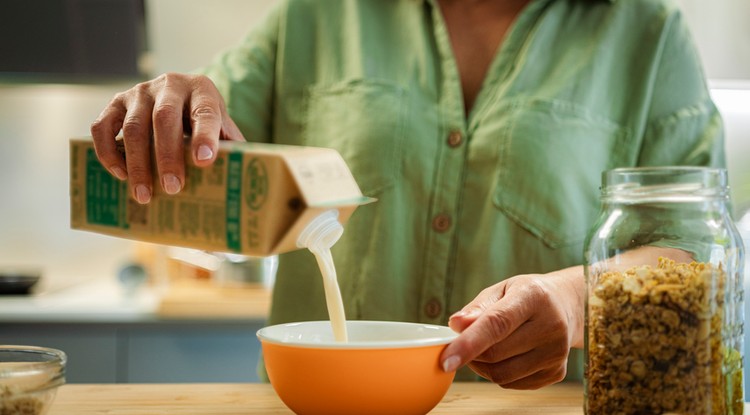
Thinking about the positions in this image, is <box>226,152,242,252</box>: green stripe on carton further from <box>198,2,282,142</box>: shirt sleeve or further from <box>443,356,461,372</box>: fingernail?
<box>198,2,282,142</box>: shirt sleeve

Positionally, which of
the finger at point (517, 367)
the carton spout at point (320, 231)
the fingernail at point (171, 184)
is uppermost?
the fingernail at point (171, 184)

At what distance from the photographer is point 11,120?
254 cm

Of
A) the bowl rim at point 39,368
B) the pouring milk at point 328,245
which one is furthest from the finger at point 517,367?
the bowl rim at point 39,368

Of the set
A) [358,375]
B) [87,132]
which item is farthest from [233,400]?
[87,132]

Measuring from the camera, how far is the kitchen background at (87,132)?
6.40 feet

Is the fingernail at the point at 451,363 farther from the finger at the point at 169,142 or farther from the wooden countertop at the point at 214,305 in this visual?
the wooden countertop at the point at 214,305

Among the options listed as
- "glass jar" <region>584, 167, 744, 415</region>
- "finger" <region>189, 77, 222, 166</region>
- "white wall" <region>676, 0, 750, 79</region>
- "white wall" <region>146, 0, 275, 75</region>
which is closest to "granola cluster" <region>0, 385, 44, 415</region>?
"finger" <region>189, 77, 222, 166</region>

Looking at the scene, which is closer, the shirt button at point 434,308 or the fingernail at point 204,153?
the fingernail at point 204,153

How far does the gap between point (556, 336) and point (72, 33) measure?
6.10 ft

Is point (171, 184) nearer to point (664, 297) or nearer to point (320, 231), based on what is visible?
point (320, 231)

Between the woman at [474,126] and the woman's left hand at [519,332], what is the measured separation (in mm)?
292

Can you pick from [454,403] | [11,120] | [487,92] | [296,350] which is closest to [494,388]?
[454,403]

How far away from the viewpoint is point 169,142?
0.72 meters

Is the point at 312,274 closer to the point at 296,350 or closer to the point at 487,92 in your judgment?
the point at 487,92
